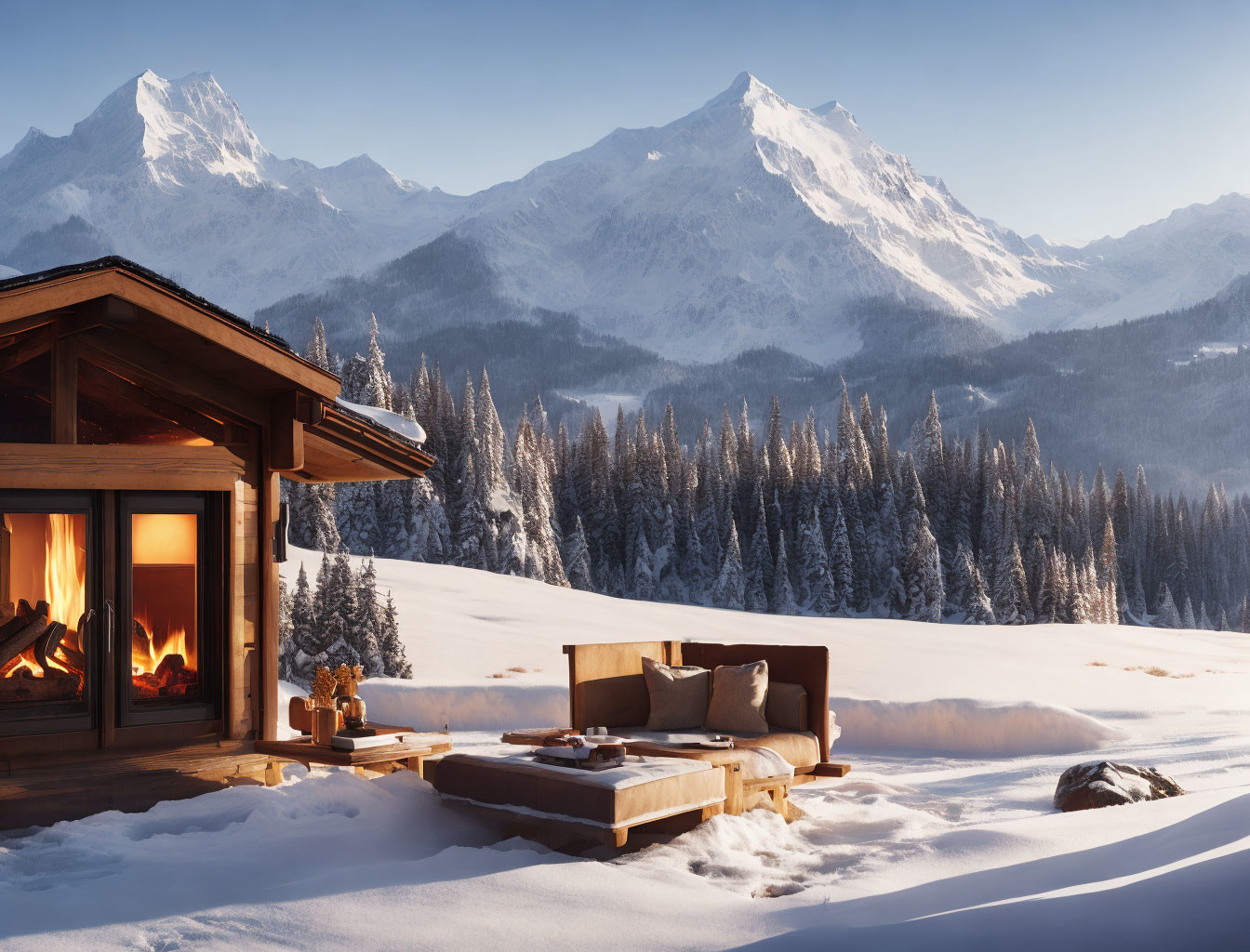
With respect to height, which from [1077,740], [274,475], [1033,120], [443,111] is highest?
[443,111]

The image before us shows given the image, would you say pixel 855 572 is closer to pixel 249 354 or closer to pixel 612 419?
pixel 249 354

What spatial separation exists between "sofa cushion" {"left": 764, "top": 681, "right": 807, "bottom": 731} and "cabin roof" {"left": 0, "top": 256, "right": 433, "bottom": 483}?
3.79 m

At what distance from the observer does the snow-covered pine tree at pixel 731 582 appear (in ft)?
187

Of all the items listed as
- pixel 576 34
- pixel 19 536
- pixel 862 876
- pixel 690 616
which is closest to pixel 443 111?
pixel 576 34

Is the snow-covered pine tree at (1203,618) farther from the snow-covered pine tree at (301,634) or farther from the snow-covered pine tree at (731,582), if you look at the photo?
the snow-covered pine tree at (301,634)

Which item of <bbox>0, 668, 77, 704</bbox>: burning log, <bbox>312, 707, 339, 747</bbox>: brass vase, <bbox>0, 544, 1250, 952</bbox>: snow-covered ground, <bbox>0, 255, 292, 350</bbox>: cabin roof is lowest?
<bbox>0, 544, 1250, 952</bbox>: snow-covered ground

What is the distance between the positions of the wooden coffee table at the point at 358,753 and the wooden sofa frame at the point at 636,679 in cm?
120

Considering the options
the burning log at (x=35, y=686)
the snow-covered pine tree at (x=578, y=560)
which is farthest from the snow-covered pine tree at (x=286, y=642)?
the snow-covered pine tree at (x=578, y=560)

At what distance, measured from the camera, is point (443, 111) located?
4394cm

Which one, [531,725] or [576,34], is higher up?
[576,34]

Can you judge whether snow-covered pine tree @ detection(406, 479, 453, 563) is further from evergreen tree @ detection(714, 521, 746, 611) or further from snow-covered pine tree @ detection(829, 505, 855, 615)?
snow-covered pine tree @ detection(829, 505, 855, 615)

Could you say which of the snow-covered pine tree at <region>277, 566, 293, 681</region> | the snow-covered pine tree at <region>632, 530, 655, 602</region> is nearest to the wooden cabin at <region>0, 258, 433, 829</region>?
the snow-covered pine tree at <region>277, 566, 293, 681</region>

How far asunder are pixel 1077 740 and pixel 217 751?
9.70 meters

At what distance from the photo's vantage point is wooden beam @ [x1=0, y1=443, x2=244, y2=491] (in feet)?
22.8
